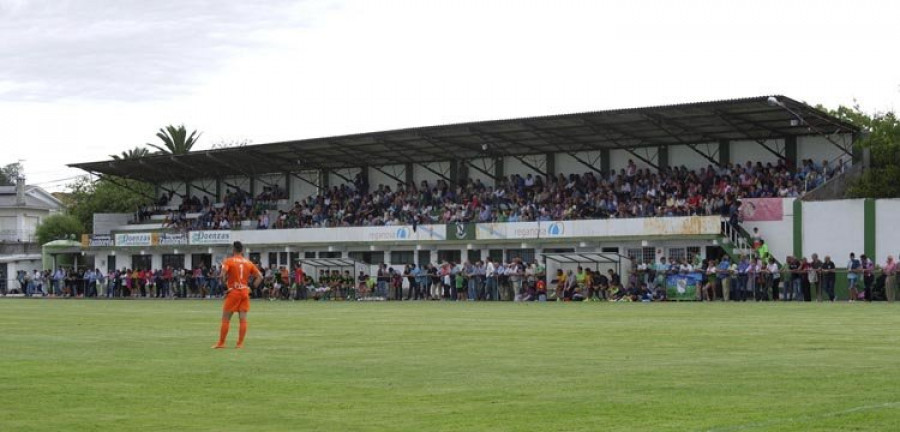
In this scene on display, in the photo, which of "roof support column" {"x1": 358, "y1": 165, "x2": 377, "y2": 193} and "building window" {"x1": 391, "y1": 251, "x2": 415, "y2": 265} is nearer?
"building window" {"x1": 391, "y1": 251, "x2": 415, "y2": 265}

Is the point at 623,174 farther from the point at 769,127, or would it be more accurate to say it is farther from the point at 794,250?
the point at 794,250

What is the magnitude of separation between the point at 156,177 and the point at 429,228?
96.0ft

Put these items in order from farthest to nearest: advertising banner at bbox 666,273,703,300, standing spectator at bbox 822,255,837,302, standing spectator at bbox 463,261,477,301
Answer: standing spectator at bbox 463,261,477,301 < advertising banner at bbox 666,273,703,300 < standing spectator at bbox 822,255,837,302

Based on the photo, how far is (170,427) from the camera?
10.3 m

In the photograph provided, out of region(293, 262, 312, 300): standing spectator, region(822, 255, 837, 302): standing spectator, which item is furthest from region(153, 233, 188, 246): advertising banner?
region(822, 255, 837, 302): standing spectator

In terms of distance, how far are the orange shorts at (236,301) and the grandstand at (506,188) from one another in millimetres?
29276

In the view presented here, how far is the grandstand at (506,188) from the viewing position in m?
49.2

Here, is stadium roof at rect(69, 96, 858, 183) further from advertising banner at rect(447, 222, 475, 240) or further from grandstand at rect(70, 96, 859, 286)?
advertising banner at rect(447, 222, 475, 240)

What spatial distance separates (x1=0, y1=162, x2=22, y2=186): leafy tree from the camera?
159 m

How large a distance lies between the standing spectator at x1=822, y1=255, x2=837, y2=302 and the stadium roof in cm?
662

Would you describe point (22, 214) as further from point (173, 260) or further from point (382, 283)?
point (382, 283)

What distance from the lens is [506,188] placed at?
5984 cm

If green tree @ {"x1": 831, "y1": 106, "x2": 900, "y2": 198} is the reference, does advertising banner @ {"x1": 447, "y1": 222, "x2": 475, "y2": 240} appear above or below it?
below

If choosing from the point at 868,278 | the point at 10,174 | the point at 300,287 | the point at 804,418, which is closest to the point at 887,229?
the point at 868,278
